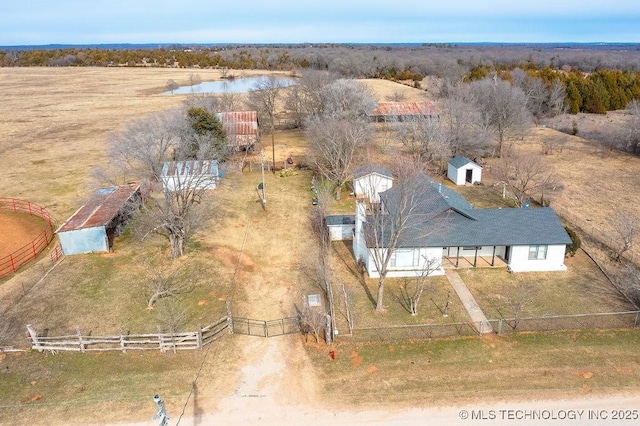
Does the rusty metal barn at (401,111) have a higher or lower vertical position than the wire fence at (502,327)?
higher

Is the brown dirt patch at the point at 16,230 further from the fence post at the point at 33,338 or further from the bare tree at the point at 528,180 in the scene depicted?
the bare tree at the point at 528,180

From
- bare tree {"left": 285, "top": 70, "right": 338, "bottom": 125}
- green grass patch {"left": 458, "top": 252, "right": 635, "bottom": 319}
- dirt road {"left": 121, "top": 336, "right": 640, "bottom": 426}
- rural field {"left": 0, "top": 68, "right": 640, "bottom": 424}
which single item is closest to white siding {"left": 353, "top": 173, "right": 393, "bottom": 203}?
rural field {"left": 0, "top": 68, "right": 640, "bottom": 424}

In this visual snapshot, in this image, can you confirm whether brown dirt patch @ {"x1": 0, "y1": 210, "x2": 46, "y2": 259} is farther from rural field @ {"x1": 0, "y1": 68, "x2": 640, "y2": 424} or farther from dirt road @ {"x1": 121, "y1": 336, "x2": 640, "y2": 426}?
dirt road @ {"x1": 121, "y1": 336, "x2": 640, "y2": 426}

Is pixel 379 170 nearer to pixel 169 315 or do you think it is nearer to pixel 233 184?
pixel 233 184

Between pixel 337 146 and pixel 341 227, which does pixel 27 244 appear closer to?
pixel 341 227

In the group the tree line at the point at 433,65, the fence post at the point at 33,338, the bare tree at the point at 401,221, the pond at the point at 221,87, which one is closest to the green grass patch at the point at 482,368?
the bare tree at the point at 401,221

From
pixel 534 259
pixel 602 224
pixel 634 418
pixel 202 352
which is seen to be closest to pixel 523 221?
pixel 534 259

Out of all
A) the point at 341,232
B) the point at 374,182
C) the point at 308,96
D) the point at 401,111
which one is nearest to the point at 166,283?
the point at 341,232
